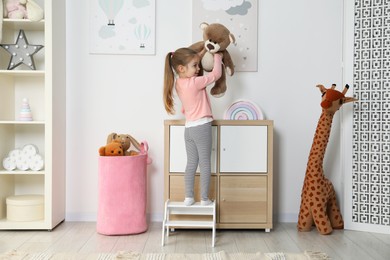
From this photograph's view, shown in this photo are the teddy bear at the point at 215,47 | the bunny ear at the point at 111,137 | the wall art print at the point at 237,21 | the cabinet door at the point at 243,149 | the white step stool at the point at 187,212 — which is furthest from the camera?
the wall art print at the point at 237,21

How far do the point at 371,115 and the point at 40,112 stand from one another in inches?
88.4

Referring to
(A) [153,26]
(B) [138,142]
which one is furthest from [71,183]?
(A) [153,26]

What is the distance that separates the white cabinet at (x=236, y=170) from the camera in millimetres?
3434

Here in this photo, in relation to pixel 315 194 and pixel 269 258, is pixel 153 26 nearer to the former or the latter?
pixel 315 194

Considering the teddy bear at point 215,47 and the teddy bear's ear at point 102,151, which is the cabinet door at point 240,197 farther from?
the teddy bear's ear at point 102,151

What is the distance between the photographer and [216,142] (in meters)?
3.44

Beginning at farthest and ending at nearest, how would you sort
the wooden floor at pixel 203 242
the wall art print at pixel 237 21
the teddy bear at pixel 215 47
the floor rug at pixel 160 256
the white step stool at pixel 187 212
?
the wall art print at pixel 237 21
the teddy bear at pixel 215 47
the white step stool at pixel 187 212
the wooden floor at pixel 203 242
the floor rug at pixel 160 256

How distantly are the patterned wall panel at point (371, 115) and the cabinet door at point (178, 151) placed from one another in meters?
0.94

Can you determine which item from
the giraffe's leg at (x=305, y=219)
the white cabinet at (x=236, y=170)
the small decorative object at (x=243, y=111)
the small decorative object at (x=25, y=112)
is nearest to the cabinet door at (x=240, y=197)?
the white cabinet at (x=236, y=170)

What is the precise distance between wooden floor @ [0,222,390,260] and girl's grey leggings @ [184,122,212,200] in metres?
0.31

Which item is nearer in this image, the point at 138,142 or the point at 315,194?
the point at 315,194

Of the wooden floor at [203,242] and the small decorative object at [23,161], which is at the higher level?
the small decorative object at [23,161]

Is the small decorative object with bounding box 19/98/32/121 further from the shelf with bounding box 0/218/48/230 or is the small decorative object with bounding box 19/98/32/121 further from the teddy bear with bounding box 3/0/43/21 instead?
the shelf with bounding box 0/218/48/230

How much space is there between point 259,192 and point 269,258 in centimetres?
72
